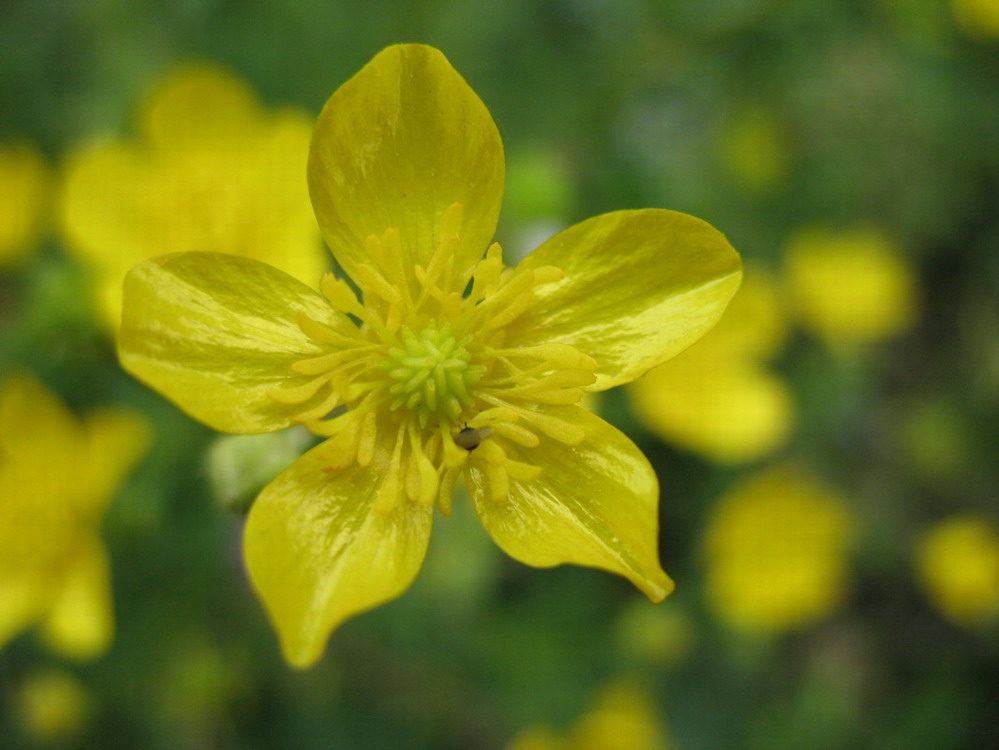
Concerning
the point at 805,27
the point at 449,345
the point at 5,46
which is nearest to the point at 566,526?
the point at 449,345

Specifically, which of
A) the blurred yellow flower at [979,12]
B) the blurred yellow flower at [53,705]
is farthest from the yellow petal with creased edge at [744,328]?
the blurred yellow flower at [53,705]

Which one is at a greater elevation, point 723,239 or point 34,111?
point 723,239

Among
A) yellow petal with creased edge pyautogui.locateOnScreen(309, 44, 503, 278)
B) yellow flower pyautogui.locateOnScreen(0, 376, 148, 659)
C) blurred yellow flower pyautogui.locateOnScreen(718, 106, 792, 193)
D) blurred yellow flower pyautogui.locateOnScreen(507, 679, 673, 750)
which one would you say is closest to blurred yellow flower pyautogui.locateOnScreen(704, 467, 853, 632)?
blurred yellow flower pyautogui.locateOnScreen(507, 679, 673, 750)

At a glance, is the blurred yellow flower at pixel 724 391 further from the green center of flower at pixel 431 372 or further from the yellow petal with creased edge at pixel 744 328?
the green center of flower at pixel 431 372

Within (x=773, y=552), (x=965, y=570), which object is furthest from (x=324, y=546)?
(x=965, y=570)

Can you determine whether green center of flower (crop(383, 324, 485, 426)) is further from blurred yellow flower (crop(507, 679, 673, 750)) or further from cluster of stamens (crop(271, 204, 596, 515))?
blurred yellow flower (crop(507, 679, 673, 750))

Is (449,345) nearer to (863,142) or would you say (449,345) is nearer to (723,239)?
(723,239)
